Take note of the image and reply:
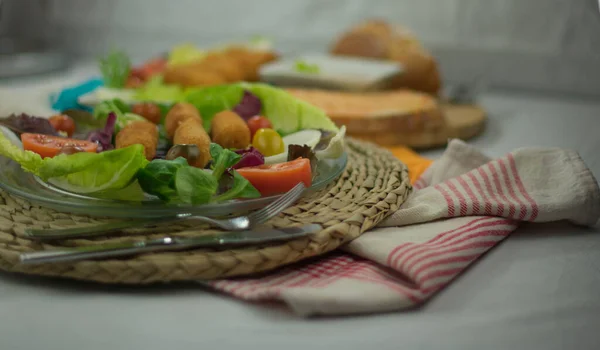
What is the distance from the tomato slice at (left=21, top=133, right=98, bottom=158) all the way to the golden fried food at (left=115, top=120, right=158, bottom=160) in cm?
4

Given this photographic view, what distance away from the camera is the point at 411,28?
7.24 feet

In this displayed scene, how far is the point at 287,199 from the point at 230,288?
0.14 m

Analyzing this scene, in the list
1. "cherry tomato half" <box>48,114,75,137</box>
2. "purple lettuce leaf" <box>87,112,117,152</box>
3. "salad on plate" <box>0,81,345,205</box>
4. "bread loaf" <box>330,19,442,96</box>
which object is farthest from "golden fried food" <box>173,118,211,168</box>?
"bread loaf" <box>330,19,442,96</box>

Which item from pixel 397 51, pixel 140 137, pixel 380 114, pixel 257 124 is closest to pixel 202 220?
pixel 140 137

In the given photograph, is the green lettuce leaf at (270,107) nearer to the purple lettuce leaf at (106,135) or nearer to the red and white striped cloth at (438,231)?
the purple lettuce leaf at (106,135)

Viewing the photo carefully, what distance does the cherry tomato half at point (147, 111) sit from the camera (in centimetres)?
123

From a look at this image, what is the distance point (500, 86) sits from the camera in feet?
6.84

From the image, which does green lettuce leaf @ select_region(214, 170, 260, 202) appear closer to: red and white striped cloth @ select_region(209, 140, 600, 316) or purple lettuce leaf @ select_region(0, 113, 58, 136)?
red and white striped cloth @ select_region(209, 140, 600, 316)

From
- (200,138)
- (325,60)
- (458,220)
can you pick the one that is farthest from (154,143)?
(325,60)

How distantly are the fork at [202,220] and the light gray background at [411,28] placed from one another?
1.29 meters

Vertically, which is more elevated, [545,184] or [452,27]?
[452,27]

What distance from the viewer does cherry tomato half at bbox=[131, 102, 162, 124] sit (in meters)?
1.23

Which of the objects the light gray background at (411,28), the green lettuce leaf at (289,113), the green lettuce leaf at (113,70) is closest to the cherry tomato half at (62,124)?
the green lettuce leaf at (289,113)

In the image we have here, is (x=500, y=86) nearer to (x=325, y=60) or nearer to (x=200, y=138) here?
(x=325, y=60)
